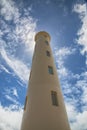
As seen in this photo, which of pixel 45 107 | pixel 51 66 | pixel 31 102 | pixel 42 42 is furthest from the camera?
pixel 42 42

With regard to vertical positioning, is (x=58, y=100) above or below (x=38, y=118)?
above

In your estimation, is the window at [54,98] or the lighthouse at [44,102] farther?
the window at [54,98]

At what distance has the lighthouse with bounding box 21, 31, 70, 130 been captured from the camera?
13.1m

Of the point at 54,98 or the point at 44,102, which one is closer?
the point at 44,102

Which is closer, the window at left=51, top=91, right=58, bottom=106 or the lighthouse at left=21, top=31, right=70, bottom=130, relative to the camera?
the lighthouse at left=21, top=31, right=70, bottom=130

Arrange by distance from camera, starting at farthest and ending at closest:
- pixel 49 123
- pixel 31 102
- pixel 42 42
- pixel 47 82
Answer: pixel 42 42
pixel 47 82
pixel 31 102
pixel 49 123

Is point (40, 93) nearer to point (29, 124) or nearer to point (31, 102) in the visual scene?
point (31, 102)

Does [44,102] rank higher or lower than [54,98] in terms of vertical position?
lower

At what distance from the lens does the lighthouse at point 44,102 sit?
1306 cm

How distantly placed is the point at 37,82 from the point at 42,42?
26.6 feet

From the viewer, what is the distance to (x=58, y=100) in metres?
15.3

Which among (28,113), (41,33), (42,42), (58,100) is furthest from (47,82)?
(41,33)

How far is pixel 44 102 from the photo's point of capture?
560 inches

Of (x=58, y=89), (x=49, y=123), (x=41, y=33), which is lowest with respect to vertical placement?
(x=49, y=123)
